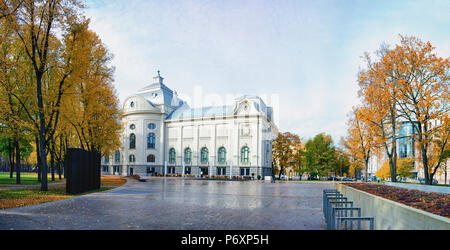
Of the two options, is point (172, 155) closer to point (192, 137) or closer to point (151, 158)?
point (151, 158)

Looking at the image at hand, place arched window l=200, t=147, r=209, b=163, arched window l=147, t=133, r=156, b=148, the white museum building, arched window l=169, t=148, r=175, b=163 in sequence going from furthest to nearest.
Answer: arched window l=147, t=133, r=156, b=148 < arched window l=169, t=148, r=175, b=163 < arched window l=200, t=147, r=209, b=163 < the white museum building

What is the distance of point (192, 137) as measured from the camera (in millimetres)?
63250

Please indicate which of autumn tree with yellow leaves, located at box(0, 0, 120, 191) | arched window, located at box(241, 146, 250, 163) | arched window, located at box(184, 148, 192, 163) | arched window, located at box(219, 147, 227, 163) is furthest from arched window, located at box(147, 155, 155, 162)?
autumn tree with yellow leaves, located at box(0, 0, 120, 191)

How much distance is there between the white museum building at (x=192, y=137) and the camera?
56.6m

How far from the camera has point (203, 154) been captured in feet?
204

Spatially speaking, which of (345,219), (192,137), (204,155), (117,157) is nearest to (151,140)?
(192,137)

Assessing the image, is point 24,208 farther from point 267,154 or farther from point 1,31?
point 267,154

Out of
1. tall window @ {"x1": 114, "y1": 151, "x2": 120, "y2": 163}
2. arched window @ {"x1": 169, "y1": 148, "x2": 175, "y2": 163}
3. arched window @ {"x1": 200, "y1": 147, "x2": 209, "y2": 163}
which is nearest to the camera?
arched window @ {"x1": 200, "y1": 147, "x2": 209, "y2": 163}

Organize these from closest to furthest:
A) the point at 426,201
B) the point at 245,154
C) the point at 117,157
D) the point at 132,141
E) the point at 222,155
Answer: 1. the point at 426,201
2. the point at 245,154
3. the point at 222,155
4. the point at 132,141
5. the point at 117,157

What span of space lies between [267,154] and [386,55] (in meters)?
40.4

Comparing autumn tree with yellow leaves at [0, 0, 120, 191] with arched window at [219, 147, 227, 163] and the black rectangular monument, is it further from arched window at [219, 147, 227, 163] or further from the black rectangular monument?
arched window at [219, 147, 227, 163]

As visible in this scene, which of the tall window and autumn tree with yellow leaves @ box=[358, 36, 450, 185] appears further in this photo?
the tall window

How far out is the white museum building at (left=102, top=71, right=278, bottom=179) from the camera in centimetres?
5659

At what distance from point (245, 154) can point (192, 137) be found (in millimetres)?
13281
